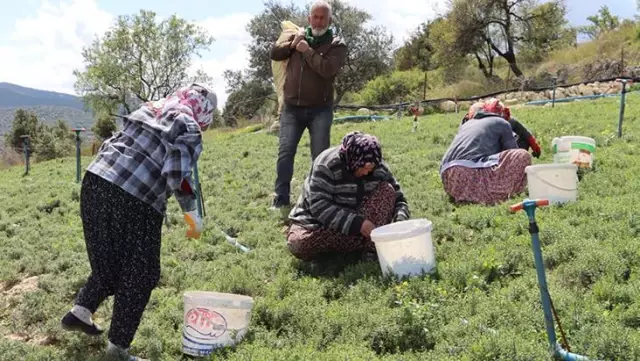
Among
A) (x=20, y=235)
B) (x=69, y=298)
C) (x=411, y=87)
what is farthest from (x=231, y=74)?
(x=69, y=298)

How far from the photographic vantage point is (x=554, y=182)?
5.26m

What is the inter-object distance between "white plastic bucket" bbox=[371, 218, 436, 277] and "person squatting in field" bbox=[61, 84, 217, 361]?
1378 mm

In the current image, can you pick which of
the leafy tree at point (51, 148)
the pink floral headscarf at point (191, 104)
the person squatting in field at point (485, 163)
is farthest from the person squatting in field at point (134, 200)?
the leafy tree at point (51, 148)

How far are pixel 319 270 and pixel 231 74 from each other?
32.2 m

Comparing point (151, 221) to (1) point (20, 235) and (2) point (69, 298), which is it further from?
(1) point (20, 235)

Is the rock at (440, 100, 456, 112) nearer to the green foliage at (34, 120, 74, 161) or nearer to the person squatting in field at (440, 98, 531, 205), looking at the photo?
the green foliage at (34, 120, 74, 161)

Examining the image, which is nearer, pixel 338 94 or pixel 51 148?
pixel 51 148

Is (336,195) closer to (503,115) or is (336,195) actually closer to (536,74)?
(503,115)

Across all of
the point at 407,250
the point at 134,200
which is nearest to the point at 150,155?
the point at 134,200

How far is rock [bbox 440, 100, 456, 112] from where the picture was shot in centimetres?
2069

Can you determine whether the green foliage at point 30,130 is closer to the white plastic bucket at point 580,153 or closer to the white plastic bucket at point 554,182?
the white plastic bucket at point 580,153

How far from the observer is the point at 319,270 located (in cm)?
464

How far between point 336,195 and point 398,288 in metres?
0.98

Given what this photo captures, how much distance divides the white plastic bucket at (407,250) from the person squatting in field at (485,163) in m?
1.95
